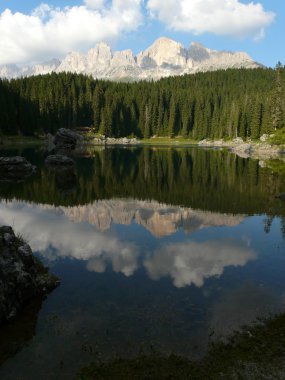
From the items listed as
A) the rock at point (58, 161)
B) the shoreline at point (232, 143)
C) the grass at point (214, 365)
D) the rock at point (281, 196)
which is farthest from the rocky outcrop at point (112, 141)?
the grass at point (214, 365)

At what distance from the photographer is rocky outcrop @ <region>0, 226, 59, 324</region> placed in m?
15.4

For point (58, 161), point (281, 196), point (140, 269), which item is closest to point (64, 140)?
point (58, 161)

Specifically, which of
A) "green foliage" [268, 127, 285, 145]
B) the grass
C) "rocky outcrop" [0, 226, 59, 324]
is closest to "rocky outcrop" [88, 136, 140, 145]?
"green foliage" [268, 127, 285, 145]

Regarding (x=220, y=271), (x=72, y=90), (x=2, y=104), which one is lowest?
(x=220, y=271)

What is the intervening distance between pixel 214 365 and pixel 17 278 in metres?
9.60

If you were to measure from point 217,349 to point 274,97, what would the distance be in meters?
137

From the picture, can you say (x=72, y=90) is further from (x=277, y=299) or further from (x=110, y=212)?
(x=277, y=299)

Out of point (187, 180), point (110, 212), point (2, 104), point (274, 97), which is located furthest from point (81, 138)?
point (110, 212)

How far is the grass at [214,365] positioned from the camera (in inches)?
459

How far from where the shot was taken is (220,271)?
21406 mm

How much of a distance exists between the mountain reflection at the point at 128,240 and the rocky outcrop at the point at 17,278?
3.79 m

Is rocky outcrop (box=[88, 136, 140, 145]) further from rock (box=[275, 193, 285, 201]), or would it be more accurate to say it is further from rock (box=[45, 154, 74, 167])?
rock (box=[275, 193, 285, 201])

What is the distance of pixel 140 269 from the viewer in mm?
21469

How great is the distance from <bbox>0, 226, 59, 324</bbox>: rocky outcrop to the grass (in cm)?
530
